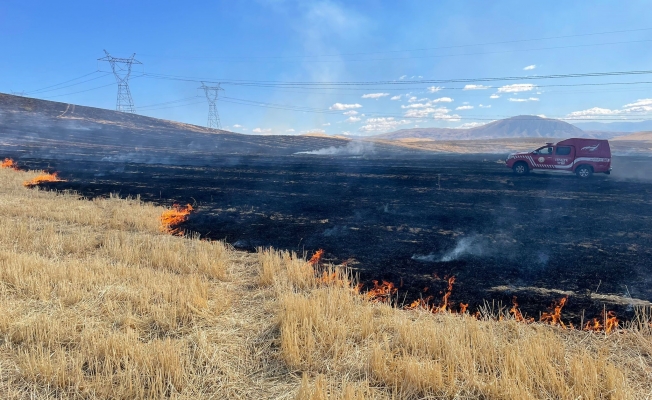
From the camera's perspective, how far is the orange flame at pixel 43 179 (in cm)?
1711

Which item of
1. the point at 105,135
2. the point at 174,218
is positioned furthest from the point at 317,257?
the point at 105,135

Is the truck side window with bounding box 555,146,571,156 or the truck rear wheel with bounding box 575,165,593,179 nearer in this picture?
the truck rear wheel with bounding box 575,165,593,179

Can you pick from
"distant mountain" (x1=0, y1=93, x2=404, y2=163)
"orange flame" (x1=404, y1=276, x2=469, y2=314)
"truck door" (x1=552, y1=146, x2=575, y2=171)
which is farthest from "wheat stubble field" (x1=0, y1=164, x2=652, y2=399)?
"distant mountain" (x1=0, y1=93, x2=404, y2=163)

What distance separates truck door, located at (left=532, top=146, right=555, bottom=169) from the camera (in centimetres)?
2062

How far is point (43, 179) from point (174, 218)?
12253 millimetres

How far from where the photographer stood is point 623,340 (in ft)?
14.5

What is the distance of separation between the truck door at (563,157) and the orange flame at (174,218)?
19.7 meters

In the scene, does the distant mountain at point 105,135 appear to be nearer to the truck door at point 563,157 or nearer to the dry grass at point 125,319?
the truck door at point 563,157

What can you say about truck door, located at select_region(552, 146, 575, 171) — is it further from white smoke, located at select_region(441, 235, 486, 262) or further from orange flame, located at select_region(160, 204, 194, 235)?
orange flame, located at select_region(160, 204, 194, 235)

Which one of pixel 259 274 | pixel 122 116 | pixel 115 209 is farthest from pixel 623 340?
pixel 122 116

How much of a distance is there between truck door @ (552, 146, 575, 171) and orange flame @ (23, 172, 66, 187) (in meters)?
27.1

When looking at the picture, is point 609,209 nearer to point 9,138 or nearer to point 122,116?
point 9,138

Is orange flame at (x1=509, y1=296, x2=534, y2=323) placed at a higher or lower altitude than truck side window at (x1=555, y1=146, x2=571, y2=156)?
lower

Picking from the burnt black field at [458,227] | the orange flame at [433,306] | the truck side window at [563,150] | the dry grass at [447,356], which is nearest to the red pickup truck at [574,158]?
the truck side window at [563,150]
